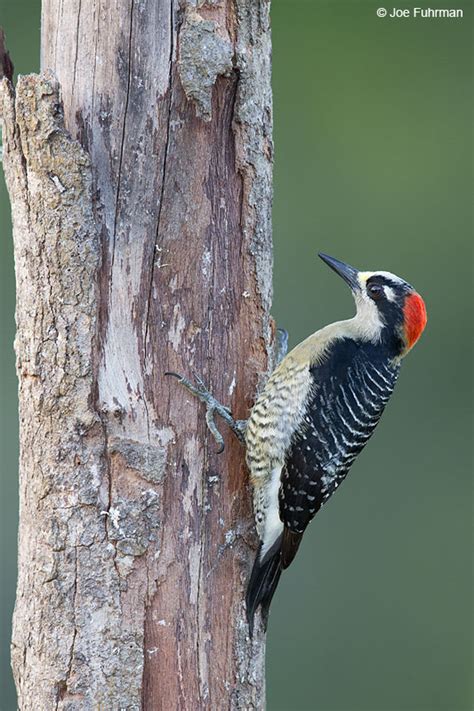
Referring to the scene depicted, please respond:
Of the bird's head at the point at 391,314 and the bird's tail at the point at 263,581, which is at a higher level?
the bird's head at the point at 391,314

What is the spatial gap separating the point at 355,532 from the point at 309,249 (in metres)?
1.92

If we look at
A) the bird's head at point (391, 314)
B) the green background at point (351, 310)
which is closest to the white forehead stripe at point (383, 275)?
the bird's head at point (391, 314)

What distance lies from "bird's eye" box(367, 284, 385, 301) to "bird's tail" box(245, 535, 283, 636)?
106cm

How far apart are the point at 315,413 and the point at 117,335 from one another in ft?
3.10

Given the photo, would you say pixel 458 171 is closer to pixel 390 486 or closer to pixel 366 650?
pixel 390 486

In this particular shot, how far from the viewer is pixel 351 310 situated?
6.98 m

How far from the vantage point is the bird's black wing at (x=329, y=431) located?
12.0 feet

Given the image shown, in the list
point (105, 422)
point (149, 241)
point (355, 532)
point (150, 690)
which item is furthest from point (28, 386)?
point (355, 532)

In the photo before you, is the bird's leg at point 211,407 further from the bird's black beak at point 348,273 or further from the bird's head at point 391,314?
the bird's black beak at point 348,273

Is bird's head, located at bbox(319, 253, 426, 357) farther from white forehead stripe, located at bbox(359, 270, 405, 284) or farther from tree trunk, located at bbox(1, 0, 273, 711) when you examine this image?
tree trunk, located at bbox(1, 0, 273, 711)

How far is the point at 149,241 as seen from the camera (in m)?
3.18

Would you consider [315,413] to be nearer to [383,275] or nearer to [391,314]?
[391,314]

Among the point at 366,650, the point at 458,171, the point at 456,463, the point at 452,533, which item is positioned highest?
the point at 458,171

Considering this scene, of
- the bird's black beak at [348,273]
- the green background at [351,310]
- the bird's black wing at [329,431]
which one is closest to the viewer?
the bird's black wing at [329,431]
